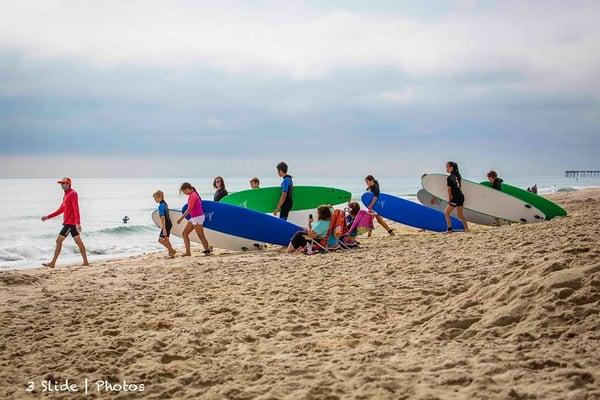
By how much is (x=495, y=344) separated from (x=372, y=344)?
84 cm

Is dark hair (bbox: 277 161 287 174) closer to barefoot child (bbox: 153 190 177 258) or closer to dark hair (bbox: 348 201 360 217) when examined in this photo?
dark hair (bbox: 348 201 360 217)

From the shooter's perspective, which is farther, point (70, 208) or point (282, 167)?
point (282, 167)

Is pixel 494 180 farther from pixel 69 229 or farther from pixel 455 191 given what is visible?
pixel 69 229

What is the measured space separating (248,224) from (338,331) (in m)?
6.05

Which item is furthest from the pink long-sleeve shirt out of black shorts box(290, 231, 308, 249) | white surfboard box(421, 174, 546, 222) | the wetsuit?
white surfboard box(421, 174, 546, 222)

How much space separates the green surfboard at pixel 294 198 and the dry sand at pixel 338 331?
570cm

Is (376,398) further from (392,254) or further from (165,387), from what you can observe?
(392,254)

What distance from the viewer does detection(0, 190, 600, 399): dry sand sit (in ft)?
9.77

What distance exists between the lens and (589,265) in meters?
3.99

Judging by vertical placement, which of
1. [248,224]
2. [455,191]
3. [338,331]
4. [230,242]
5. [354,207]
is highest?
[455,191]

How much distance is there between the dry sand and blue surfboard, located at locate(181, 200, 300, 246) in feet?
10.9

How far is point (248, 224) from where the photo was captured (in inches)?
394

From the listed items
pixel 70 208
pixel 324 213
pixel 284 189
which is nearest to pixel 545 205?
pixel 284 189

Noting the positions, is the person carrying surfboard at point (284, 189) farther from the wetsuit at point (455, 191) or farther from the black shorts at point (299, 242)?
the wetsuit at point (455, 191)
